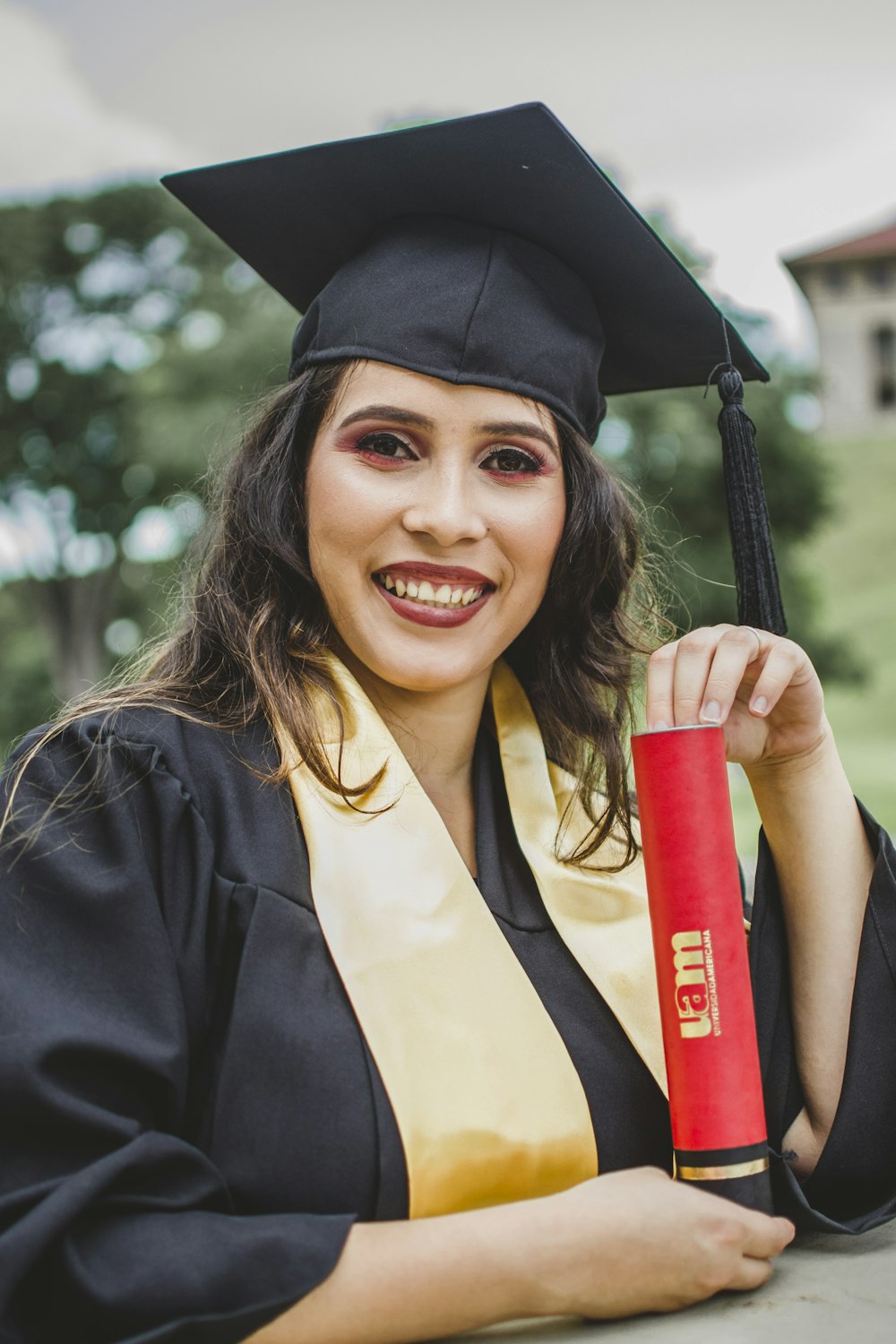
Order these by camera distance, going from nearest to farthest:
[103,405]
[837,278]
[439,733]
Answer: [439,733], [103,405], [837,278]

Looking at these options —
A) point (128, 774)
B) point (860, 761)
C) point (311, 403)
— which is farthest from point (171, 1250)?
point (860, 761)

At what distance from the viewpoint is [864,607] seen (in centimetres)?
3048

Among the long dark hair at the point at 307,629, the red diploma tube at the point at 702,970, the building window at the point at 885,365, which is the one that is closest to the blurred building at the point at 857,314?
the building window at the point at 885,365

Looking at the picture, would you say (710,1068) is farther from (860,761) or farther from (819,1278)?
(860,761)

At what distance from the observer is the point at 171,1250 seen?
1612mm

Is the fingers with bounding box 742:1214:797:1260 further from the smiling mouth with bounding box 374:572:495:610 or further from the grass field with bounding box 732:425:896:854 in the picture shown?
the grass field with bounding box 732:425:896:854

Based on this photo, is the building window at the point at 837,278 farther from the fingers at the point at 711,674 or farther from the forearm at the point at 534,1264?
the forearm at the point at 534,1264

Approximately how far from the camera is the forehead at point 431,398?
7.41ft

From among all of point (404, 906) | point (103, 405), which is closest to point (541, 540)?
point (404, 906)

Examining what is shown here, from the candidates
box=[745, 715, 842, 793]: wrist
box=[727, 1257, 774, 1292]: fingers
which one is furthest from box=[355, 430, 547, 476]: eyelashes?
box=[727, 1257, 774, 1292]: fingers

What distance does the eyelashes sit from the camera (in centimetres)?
229

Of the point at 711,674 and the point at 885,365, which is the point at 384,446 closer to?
the point at 711,674

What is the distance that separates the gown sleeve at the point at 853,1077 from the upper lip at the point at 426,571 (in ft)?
2.33

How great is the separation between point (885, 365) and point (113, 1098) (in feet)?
186
